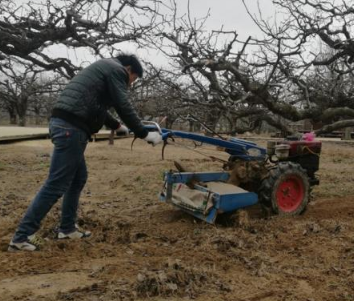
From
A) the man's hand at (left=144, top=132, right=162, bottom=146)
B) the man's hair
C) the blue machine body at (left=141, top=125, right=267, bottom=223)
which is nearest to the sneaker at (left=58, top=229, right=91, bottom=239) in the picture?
the man's hand at (left=144, top=132, right=162, bottom=146)

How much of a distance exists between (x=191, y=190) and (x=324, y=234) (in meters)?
1.48

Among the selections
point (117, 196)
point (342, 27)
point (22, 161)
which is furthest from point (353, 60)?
point (22, 161)

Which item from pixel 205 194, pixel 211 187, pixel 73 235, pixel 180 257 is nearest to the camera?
pixel 180 257

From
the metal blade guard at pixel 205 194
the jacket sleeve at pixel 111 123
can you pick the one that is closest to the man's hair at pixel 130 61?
the jacket sleeve at pixel 111 123

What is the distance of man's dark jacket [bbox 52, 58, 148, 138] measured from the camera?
4.09 m

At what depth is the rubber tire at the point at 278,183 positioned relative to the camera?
5.43m

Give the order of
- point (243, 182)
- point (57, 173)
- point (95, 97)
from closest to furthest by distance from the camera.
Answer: point (57, 173), point (95, 97), point (243, 182)

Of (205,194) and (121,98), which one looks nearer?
(121,98)

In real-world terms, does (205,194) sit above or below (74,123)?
below

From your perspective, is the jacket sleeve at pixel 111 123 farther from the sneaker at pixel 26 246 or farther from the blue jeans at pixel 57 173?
the sneaker at pixel 26 246

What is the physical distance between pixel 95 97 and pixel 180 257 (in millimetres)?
1569

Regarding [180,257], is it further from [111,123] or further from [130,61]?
[130,61]

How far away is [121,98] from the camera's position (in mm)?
4160

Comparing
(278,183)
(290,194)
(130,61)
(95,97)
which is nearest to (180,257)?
(95,97)
